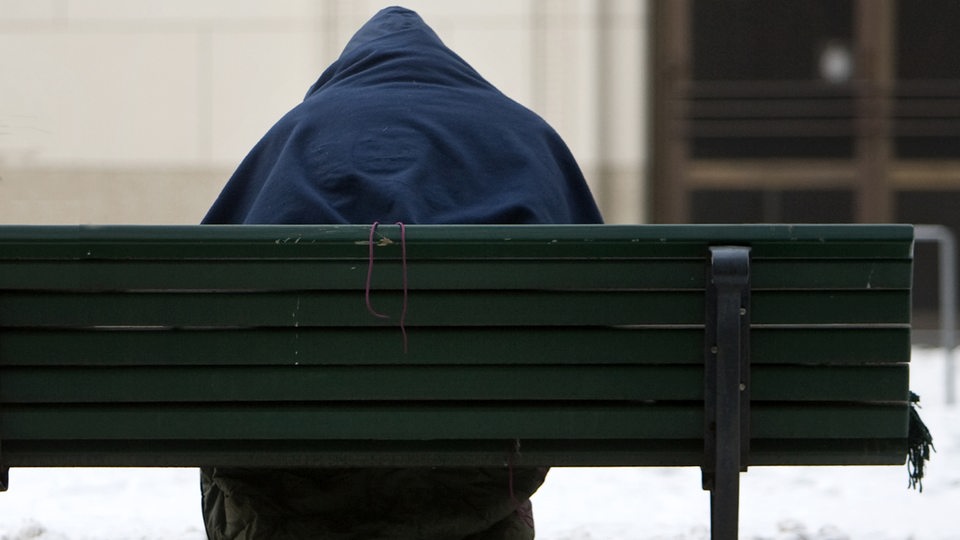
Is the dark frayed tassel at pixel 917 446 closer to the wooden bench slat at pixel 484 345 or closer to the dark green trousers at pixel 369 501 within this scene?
the wooden bench slat at pixel 484 345

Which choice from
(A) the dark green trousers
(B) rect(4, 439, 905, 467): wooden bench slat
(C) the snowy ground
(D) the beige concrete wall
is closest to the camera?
(B) rect(4, 439, 905, 467): wooden bench slat

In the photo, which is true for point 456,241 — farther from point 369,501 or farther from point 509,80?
point 509,80

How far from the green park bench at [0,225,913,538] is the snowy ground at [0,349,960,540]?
6.80 ft

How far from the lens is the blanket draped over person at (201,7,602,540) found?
3100 mm

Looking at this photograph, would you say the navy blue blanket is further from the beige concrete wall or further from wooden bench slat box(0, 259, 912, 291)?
the beige concrete wall

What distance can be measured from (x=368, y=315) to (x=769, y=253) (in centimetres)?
72

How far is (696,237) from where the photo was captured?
2527mm

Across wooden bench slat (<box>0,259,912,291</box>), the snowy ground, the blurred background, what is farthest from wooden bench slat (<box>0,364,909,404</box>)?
the blurred background

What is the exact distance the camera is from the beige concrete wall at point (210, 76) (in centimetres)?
887

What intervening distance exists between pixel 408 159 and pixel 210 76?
19.9 feet

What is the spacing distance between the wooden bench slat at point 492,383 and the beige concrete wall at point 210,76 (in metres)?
6.34

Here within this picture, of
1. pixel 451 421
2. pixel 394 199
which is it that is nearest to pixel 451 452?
pixel 451 421

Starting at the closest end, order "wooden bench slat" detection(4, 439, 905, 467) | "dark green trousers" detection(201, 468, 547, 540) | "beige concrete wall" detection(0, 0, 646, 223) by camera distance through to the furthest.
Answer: "wooden bench slat" detection(4, 439, 905, 467) → "dark green trousers" detection(201, 468, 547, 540) → "beige concrete wall" detection(0, 0, 646, 223)

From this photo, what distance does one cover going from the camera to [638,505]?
5156mm
